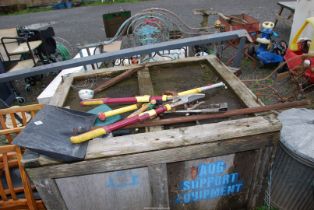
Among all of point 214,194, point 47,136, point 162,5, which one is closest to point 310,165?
point 214,194

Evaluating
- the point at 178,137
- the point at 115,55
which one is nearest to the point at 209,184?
the point at 178,137

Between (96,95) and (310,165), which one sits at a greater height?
(96,95)

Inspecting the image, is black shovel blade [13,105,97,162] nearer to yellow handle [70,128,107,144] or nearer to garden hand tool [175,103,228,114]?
yellow handle [70,128,107,144]

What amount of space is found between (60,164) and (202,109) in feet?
3.38

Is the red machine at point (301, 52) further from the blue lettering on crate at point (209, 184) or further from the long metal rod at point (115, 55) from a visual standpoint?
the blue lettering on crate at point (209, 184)

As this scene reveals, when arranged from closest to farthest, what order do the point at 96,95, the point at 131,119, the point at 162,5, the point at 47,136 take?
the point at 47,136 < the point at 131,119 < the point at 96,95 < the point at 162,5

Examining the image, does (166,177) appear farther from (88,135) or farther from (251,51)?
(251,51)

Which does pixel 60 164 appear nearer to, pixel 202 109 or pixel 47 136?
pixel 47 136

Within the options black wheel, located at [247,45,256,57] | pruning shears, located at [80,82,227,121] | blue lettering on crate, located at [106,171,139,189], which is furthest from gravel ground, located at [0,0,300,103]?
blue lettering on crate, located at [106,171,139,189]

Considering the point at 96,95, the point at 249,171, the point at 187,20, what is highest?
the point at 96,95

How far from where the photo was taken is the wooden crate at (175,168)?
147cm

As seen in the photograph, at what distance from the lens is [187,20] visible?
35.0 feet

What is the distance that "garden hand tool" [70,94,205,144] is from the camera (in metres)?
1.45

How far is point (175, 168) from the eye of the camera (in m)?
1.64
